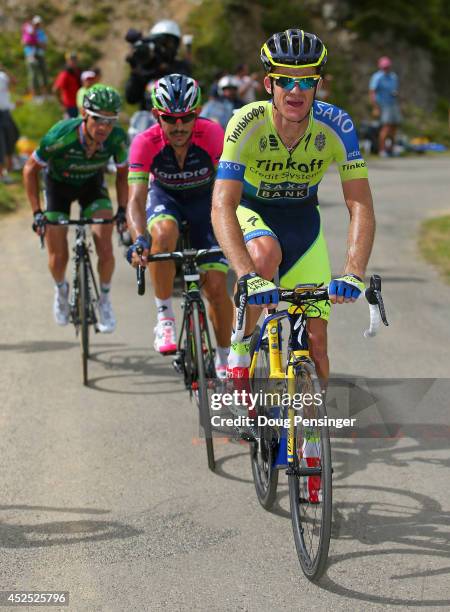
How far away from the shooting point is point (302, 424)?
481cm

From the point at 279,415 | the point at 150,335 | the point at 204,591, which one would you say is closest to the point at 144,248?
the point at 279,415

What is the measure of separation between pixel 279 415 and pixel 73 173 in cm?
415

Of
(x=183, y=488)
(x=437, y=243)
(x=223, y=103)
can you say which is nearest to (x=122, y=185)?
(x=183, y=488)

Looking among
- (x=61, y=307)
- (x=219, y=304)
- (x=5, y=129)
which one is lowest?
(x=61, y=307)

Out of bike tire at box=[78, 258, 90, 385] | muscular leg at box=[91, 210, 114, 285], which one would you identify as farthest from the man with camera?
bike tire at box=[78, 258, 90, 385]

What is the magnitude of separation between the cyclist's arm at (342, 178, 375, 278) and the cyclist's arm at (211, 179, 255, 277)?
52cm

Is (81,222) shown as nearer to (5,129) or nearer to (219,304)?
(219,304)

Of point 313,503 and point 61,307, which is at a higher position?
point 61,307

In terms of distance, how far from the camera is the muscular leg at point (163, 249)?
22.7ft

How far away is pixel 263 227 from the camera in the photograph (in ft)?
17.8

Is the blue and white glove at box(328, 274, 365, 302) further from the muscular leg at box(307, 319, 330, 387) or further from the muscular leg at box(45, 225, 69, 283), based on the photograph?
the muscular leg at box(45, 225, 69, 283)

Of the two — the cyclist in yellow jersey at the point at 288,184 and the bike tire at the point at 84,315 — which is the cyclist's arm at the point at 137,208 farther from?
the bike tire at the point at 84,315

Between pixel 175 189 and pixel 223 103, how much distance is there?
9561mm

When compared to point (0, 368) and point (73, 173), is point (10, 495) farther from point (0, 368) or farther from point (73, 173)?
point (73, 173)
